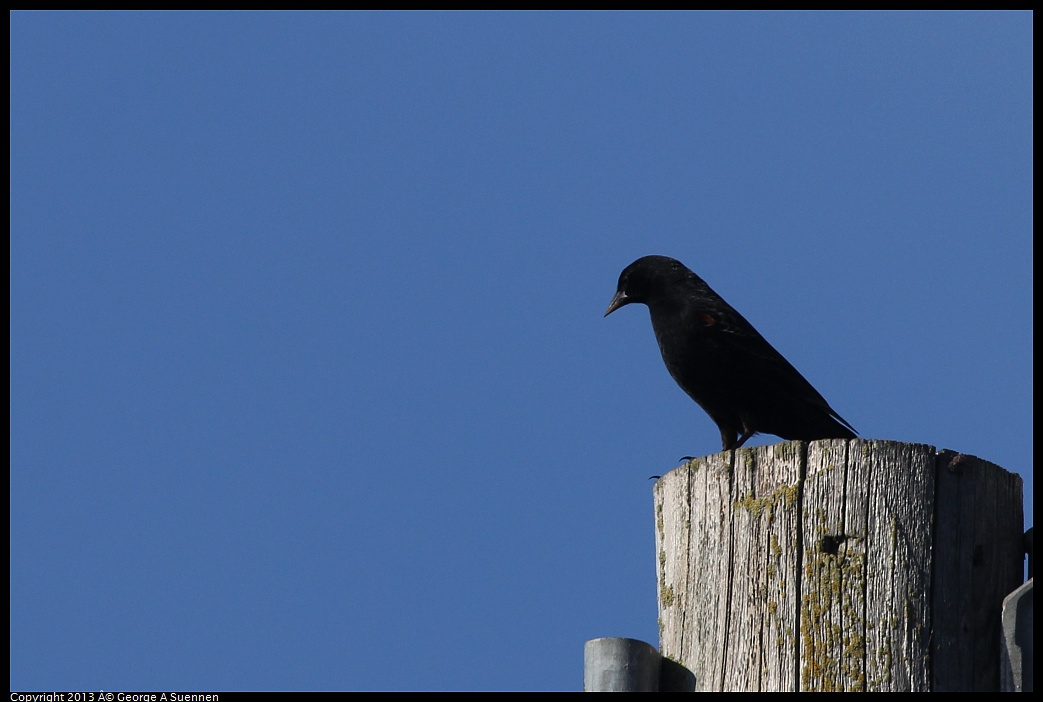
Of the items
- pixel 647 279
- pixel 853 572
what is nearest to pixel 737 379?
pixel 647 279

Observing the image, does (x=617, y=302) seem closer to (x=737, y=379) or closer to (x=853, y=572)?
(x=737, y=379)

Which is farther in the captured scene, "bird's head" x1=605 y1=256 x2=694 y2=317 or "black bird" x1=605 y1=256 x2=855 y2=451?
"bird's head" x1=605 y1=256 x2=694 y2=317

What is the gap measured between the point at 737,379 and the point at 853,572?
316 cm

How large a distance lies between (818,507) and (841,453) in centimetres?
15

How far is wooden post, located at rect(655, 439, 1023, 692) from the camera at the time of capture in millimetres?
2699

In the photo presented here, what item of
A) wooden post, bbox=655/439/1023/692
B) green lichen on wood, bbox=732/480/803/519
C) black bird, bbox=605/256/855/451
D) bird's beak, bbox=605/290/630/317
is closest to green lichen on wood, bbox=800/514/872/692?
wooden post, bbox=655/439/1023/692

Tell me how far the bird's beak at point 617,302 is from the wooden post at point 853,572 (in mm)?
3996

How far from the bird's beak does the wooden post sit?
4.00 metres

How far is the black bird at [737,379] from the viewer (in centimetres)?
583

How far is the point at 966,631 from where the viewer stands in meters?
2.72

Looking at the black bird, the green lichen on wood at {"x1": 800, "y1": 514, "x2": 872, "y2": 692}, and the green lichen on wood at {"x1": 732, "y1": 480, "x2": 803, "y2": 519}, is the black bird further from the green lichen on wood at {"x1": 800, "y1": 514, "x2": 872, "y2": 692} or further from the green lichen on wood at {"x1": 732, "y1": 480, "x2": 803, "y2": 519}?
the green lichen on wood at {"x1": 800, "y1": 514, "x2": 872, "y2": 692}
